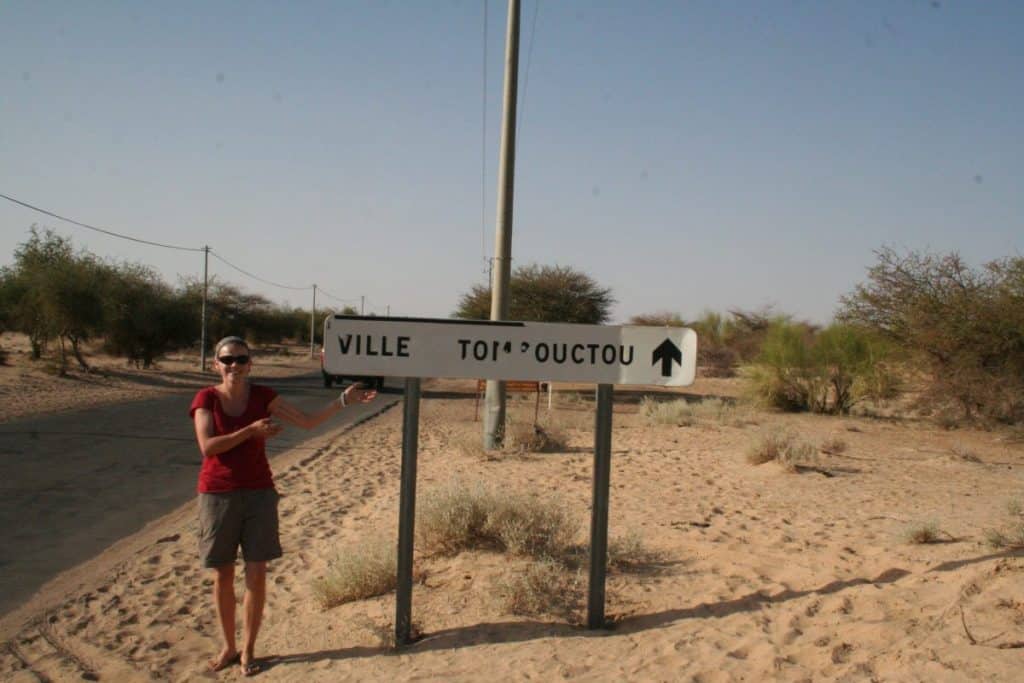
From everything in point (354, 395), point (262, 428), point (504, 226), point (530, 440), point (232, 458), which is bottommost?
point (530, 440)

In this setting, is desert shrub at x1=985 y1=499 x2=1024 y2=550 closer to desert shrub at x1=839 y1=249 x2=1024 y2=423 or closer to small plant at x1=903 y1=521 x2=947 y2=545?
small plant at x1=903 y1=521 x2=947 y2=545

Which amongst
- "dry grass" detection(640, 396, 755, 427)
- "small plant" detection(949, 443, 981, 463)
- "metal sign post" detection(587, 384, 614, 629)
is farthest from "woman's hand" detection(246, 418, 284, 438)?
"dry grass" detection(640, 396, 755, 427)

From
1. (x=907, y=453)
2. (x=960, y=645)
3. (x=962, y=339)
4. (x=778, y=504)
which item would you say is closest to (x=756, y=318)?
(x=962, y=339)

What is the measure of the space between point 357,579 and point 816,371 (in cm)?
1875

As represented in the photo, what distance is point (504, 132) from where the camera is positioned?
40.6 feet

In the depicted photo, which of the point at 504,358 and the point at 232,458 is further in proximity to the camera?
the point at 504,358

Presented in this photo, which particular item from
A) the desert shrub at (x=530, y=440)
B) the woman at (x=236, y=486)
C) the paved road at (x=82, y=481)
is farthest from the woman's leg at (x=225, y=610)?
the desert shrub at (x=530, y=440)

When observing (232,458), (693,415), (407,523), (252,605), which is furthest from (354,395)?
(693,415)

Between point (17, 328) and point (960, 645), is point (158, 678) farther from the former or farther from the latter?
point (17, 328)

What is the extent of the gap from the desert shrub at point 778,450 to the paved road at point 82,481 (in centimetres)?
699

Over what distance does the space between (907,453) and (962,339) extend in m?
4.58

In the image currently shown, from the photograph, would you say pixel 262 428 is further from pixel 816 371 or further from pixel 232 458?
pixel 816 371

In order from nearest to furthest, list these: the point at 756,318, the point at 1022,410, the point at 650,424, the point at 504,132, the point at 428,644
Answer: the point at 428,644, the point at 504,132, the point at 1022,410, the point at 650,424, the point at 756,318

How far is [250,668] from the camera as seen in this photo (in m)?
4.21
